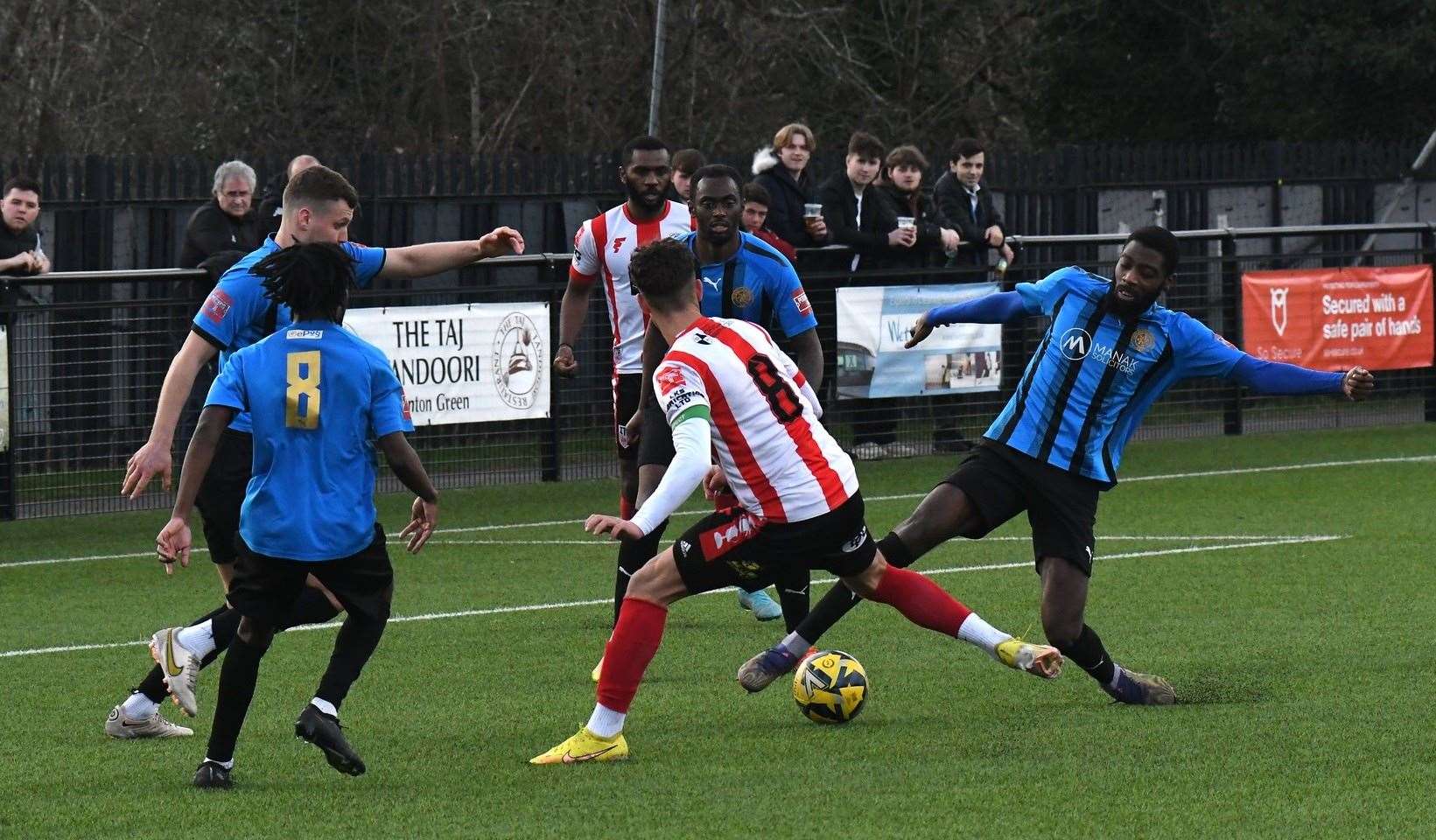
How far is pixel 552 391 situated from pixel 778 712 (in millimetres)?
7367

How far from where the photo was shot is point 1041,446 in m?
8.09

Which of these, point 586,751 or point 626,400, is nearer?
point 586,751

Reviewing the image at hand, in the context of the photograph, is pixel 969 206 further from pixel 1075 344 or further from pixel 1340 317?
pixel 1075 344

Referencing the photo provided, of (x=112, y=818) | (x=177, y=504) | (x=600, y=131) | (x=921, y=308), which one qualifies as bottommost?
(x=112, y=818)

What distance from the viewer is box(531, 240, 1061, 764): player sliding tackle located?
691cm

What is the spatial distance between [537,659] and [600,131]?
47.5ft

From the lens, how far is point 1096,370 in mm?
8016

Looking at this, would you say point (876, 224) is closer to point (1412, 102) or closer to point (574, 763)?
point (574, 763)

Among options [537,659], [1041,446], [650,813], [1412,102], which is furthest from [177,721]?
[1412,102]

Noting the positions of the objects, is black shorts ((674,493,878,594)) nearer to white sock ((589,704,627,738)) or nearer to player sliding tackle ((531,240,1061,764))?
player sliding tackle ((531,240,1061,764))

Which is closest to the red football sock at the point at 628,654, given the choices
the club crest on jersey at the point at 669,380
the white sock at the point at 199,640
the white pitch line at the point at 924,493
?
the club crest on jersey at the point at 669,380

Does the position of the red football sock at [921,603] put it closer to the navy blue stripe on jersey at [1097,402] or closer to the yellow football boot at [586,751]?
the navy blue stripe on jersey at [1097,402]

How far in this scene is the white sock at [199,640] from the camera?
7.20 meters

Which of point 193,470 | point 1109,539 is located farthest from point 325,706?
point 1109,539
